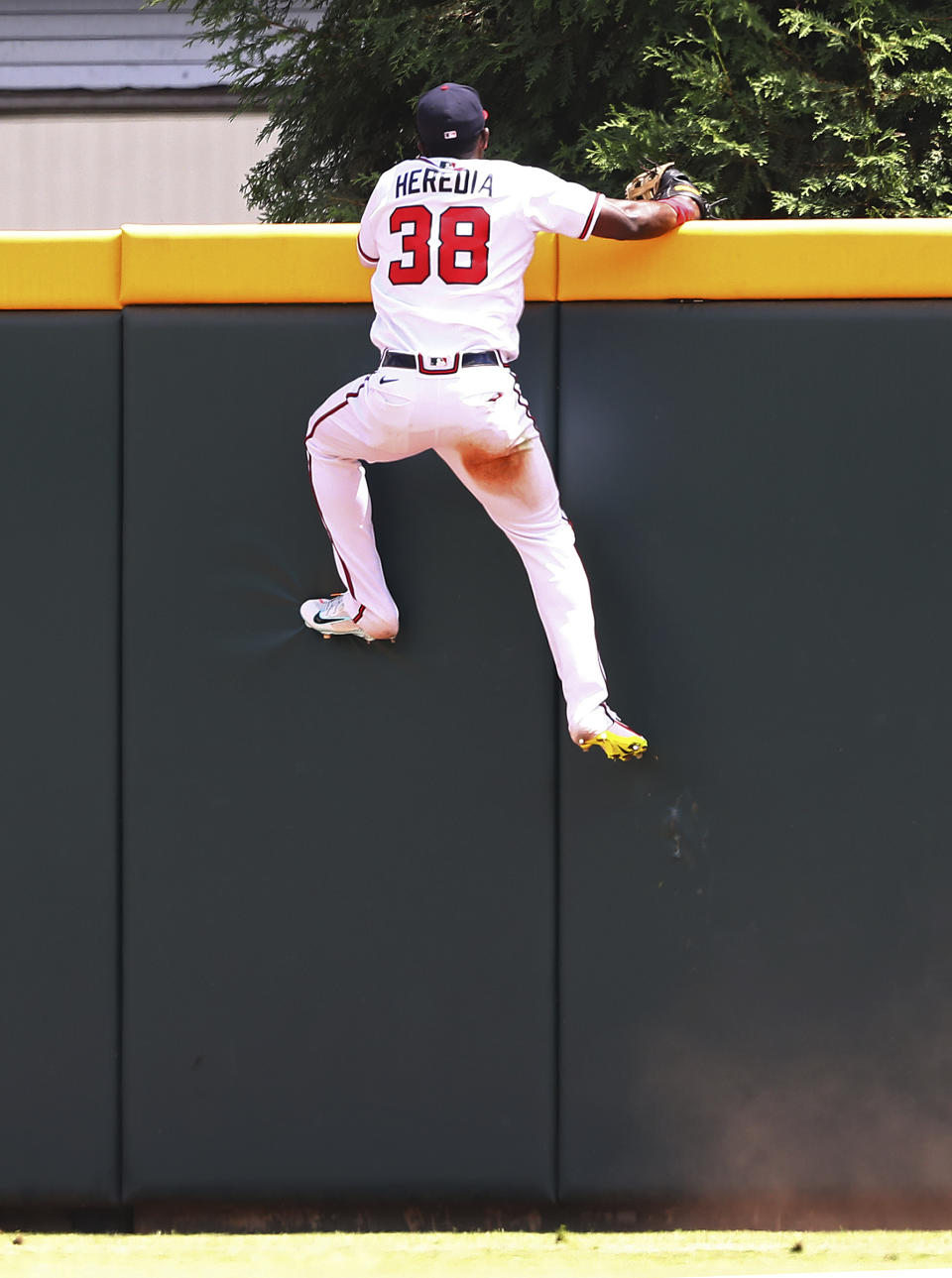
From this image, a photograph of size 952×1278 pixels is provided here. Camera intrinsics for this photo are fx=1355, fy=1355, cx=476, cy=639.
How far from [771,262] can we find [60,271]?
183 centimetres

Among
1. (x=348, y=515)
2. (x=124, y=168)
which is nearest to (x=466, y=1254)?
(x=348, y=515)

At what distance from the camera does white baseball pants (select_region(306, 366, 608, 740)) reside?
3238mm

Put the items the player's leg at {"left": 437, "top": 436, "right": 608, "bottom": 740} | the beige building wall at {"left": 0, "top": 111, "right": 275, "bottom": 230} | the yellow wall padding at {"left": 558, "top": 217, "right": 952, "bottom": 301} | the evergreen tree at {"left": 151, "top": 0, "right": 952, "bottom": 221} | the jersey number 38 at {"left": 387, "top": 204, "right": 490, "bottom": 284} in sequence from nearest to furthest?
the jersey number 38 at {"left": 387, "top": 204, "right": 490, "bottom": 284} → the player's leg at {"left": 437, "top": 436, "right": 608, "bottom": 740} → the yellow wall padding at {"left": 558, "top": 217, "right": 952, "bottom": 301} → the evergreen tree at {"left": 151, "top": 0, "right": 952, "bottom": 221} → the beige building wall at {"left": 0, "top": 111, "right": 275, "bottom": 230}

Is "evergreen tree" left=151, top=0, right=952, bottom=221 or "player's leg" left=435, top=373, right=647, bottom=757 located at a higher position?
"evergreen tree" left=151, top=0, right=952, bottom=221

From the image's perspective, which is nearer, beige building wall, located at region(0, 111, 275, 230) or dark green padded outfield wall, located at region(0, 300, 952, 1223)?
dark green padded outfield wall, located at region(0, 300, 952, 1223)

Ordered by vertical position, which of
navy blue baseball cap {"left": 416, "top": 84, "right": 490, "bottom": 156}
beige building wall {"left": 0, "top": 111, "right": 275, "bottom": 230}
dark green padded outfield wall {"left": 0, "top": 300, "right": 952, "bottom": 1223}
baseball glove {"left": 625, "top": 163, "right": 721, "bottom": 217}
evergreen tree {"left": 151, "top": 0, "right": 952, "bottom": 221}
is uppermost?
beige building wall {"left": 0, "top": 111, "right": 275, "bottom": 230}

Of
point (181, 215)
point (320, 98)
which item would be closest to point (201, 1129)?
point (320, 98)

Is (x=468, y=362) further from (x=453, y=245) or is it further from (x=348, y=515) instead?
(x=348, y=515)

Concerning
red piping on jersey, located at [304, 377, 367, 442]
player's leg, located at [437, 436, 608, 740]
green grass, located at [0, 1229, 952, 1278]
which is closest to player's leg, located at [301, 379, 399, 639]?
red piping on jersey, located at [304, 377, 367, 442]

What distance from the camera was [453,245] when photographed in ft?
10.5

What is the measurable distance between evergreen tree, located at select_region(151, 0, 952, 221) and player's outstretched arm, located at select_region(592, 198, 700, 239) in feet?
7.39

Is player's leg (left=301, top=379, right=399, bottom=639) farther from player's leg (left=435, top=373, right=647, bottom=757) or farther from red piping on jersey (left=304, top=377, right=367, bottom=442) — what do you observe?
player's leg (left=435, top=373, right=647, bottom=757)

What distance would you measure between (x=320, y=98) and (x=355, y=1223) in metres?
5.35

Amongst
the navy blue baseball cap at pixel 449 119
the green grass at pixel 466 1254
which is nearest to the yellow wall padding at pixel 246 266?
the navy blue baseball cap at pixel 449 119
